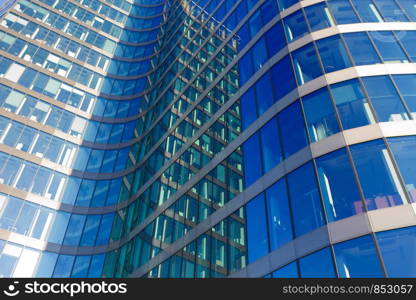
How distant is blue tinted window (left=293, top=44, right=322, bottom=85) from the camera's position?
2284 cm

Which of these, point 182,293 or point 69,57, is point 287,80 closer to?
point 182,293

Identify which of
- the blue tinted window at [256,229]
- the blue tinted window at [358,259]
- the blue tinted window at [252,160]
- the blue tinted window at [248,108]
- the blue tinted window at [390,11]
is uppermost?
the blue tinted window at [390,11]

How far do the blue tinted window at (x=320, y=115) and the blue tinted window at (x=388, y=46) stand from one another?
15.1 feet

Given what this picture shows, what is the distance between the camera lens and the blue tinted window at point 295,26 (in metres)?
25.5

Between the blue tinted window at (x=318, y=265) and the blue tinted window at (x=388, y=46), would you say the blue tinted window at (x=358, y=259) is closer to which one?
the blue tinted window at (x=318, y=265)

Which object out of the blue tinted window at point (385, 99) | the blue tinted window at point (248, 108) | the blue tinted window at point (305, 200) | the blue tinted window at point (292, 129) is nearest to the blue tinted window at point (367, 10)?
the blue tinted window at point (385, 99)

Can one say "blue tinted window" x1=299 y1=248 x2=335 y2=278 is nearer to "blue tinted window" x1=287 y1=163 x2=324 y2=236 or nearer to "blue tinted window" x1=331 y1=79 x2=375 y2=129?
"blue tinted window" x1=287 y1=163 x2=324 y2=236

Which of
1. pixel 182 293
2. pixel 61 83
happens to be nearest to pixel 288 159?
pixel 182 293

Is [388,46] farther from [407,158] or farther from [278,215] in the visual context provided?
[278,215]

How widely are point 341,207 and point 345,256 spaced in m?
2.28

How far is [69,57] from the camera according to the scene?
145ft

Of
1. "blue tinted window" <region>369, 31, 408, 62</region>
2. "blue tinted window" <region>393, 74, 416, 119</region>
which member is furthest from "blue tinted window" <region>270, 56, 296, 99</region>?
"blue tinted window" <region>393, 74, 416, 119</region>

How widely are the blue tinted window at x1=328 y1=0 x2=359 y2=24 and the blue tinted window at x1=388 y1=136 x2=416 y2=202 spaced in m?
9.94

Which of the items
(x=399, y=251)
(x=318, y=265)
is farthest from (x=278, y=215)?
(x=399, y=251)
